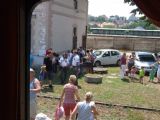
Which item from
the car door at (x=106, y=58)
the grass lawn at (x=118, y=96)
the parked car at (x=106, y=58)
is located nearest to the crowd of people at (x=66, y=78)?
the grass lawn at (x=118, y=96)

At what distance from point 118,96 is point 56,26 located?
9.30 meters

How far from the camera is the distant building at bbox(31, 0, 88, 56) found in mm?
20234

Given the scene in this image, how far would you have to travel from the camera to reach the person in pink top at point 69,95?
7754 mm

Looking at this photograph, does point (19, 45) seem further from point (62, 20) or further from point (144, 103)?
point (62, 20)

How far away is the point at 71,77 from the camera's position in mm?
7758

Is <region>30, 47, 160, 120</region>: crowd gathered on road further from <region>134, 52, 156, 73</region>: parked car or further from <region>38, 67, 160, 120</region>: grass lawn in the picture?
<region>38, 67, 160, 120</region>: grass lawn

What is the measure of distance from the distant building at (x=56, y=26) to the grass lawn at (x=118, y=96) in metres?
3.97

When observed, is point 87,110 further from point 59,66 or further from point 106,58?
point 106,58

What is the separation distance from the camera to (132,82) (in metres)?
17.2

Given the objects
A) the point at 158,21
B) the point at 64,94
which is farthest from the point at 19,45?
the point at 64,94

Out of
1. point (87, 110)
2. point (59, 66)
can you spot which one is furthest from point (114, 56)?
point (87, 110)

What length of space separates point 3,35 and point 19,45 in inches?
5.8

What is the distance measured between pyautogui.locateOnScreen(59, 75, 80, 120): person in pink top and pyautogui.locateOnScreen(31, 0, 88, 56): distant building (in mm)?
9336

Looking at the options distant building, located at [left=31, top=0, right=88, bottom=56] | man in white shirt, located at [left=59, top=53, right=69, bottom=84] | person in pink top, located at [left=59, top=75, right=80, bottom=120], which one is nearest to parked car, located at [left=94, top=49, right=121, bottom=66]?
distant building, located at [left=31, top=0, right=88, bottom=56]
